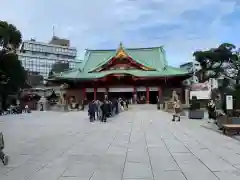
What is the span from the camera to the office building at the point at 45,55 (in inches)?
4166

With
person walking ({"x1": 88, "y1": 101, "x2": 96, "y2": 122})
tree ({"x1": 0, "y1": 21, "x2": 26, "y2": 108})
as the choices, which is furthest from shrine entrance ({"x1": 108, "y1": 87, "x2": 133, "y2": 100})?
person walking ({"x1": 88, "y1": 101, "x2": 96, "y2": 122})

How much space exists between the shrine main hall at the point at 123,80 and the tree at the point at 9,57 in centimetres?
488

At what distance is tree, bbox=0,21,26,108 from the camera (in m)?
42.1

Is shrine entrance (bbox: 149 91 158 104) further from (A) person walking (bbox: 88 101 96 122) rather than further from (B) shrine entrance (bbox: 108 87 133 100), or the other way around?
(A) person walking (bbox: 88 101 96 122)

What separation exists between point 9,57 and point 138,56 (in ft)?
66.4

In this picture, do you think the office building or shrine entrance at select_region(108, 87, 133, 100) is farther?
the office building

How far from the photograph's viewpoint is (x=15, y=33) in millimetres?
43188

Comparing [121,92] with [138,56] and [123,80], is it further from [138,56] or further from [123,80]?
[138,56]

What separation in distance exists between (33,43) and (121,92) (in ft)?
249

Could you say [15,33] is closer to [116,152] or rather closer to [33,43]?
[116,152]

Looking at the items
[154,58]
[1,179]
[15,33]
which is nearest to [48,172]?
[1,179]

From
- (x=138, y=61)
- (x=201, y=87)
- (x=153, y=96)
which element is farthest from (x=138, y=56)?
(x=201, y=87)

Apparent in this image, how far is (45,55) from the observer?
118250 mm

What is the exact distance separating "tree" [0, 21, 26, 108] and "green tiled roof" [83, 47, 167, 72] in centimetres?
1022
